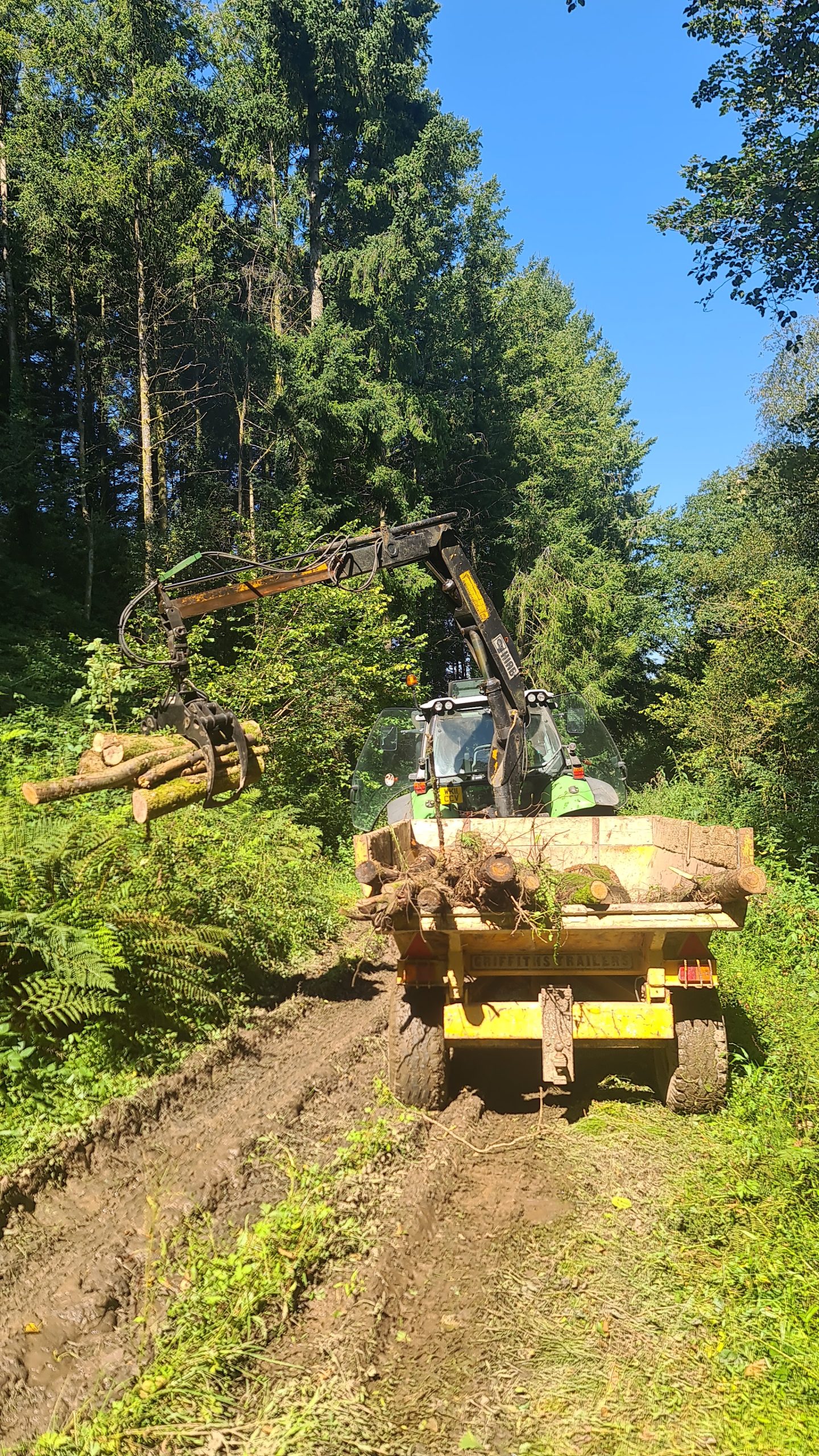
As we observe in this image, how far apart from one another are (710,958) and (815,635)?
30.5 ft

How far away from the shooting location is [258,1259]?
352 cm

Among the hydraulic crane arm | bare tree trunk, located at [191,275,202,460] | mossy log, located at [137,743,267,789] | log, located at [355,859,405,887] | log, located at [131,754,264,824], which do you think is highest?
bare tree trunk, located at [191,275,202,460]

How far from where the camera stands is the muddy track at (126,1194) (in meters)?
3.05

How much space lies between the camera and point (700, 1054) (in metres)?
4.79

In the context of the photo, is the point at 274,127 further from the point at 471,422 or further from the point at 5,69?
the point at 471,422

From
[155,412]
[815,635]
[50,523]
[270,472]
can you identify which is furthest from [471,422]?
[815,635]

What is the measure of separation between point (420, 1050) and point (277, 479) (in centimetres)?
1605

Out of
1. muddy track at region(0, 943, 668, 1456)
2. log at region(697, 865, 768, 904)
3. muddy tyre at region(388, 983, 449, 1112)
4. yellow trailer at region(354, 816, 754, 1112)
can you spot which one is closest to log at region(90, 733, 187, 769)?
yellow trailer at region(354, 816, 754, 1112)

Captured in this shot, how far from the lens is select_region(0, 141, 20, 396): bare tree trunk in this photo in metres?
18.4

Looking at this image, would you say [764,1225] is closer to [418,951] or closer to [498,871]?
[498,871]

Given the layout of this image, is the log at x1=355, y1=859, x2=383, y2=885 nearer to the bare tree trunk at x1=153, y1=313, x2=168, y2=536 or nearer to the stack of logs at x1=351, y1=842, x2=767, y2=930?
the stack of logs at x1=351, y1=842, x2=767, y2=930

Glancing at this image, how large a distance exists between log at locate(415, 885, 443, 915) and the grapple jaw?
202 cm

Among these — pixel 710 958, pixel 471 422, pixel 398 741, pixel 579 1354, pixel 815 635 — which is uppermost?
pixel 471 422

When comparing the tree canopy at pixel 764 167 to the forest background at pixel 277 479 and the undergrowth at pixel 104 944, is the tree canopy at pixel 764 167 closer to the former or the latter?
the forest background at pixel 277 479
